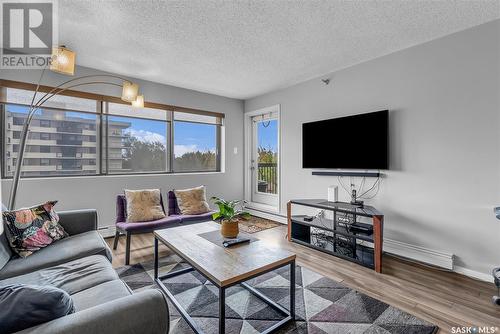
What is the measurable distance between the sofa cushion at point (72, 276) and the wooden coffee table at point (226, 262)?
52cm

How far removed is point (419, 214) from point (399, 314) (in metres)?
1.40

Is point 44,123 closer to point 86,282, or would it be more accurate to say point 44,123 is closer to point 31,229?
point 31,229

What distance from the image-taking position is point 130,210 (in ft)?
10.0

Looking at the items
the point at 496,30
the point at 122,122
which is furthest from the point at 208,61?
the point at 496,30

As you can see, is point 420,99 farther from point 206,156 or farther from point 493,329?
Answer: point 206,156

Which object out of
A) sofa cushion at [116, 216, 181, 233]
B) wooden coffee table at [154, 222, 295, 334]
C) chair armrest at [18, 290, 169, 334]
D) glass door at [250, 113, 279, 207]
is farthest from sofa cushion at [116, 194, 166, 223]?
glass door at [250, 113, 279, 207]

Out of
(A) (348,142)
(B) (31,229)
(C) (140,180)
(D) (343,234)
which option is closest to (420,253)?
(D) (343,234)

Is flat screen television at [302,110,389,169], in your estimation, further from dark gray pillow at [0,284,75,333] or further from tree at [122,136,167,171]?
dark gray pillow at [0,284,75,333]

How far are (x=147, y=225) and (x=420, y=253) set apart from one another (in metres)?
3.15

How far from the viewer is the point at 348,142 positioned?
333 centimetres

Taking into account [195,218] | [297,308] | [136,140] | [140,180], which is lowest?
[297,308]

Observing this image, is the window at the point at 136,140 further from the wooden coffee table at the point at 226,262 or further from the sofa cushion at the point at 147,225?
the wooden coffee table at the point at 226,262

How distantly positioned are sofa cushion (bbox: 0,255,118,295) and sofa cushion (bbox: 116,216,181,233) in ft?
3.07

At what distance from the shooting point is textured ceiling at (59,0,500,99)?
216cm
